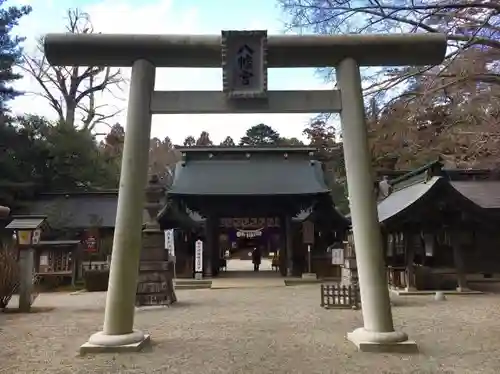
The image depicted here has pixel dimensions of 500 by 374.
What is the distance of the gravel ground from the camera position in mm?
5750

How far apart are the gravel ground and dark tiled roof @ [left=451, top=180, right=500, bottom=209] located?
775 centimetres

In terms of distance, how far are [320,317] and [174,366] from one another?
4.93 metres

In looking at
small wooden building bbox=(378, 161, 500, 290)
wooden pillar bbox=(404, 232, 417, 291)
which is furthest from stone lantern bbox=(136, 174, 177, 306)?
wooden pillar bbox=(404, 232, 417, 291)

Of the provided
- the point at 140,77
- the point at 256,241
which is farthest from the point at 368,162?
the point at 256,241

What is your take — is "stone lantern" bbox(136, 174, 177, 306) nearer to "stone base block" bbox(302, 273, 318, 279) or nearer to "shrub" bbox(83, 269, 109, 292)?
"shrub" bbox(83, 269, 109, 292)

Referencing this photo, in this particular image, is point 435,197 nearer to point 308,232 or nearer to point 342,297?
point 342,297

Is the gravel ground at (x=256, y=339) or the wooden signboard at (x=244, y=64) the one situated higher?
the wooden signboard at (x=244, y=64)

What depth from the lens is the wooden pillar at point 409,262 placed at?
15.4 metres

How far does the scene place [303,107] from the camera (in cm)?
727

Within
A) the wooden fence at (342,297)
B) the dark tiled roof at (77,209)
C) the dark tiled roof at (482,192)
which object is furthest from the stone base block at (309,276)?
the dark tiled roof at (77,209)

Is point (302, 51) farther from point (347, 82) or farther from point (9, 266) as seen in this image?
point (9, 266)

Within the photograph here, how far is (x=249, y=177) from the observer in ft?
75.6

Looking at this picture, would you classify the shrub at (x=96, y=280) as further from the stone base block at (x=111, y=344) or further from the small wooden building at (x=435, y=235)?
the stone base block at (x=111, y=344)

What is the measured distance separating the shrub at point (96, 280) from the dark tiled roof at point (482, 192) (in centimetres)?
1492
